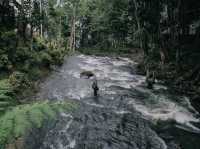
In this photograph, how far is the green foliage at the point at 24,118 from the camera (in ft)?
7.07

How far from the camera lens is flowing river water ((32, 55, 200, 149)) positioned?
32.4 feet

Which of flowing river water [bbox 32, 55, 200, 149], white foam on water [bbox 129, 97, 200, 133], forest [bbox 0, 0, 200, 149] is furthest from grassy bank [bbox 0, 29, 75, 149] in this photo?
white foam on water [bbox 129, 97, 200, 133]

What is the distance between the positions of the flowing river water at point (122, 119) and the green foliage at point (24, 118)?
7298 mm

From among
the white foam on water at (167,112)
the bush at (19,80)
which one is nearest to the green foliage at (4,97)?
the white foam on water at (167,112)

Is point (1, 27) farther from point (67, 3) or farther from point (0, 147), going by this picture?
point (67, 3)

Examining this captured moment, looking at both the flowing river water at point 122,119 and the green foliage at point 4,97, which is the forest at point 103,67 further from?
the flowing river water at point 122,119

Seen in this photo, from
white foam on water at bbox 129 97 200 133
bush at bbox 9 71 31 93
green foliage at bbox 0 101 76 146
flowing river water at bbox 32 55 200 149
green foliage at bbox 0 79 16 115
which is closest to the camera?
green foliage at bbox 0 101 76 146

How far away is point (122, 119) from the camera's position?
12.2 metres

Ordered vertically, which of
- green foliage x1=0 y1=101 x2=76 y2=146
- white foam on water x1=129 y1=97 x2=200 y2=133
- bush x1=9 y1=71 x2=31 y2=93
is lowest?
white foam on water x1=129 y1=97 x2=200 y2=133

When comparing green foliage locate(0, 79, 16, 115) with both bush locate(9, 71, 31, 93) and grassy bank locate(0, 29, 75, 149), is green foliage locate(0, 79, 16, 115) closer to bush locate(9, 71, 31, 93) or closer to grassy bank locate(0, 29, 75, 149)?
grassy bank locate(0, 29, 75, 149)

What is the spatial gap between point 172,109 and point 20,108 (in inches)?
488

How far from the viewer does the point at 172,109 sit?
1400 centimetres

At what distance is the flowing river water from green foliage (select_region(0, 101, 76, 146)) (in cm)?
730

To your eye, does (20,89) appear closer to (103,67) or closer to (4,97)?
(4,97)
